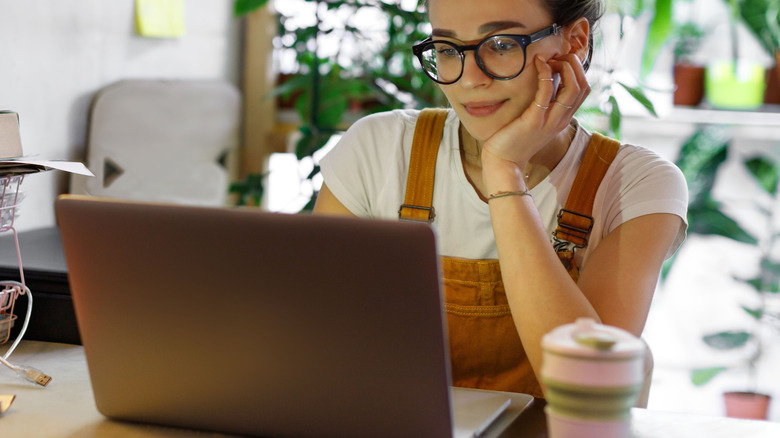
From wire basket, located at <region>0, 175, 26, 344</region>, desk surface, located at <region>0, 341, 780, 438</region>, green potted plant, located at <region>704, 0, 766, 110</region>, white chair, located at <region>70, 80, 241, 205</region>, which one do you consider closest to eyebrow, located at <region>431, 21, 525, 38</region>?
desk surface, located at <region>0, 341, 780, 438</region>

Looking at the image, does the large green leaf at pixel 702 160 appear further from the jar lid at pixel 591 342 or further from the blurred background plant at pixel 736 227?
the jar lid at pixel 591 342

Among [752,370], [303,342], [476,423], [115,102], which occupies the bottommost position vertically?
[752,370]

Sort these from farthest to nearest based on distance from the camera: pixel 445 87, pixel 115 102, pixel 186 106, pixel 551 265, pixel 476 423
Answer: pixel 186 106 → pixel 115 102 → pixel 445 87 → pixel 551 265 → pixel 476 423

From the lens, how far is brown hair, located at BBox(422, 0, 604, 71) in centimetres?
116

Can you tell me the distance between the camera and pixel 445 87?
1.18 m

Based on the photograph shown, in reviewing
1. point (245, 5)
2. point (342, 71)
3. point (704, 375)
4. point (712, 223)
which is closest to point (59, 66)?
point (245, 5)

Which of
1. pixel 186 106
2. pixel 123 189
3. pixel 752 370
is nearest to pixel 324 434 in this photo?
pixel 123 189

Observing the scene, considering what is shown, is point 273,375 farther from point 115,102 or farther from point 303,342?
point 115,102

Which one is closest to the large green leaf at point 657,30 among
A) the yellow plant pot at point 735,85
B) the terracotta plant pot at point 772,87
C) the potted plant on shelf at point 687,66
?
the potted plant on shelf at point 687,66

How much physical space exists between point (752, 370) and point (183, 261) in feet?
7.03

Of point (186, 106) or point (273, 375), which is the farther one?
point (186, 106)

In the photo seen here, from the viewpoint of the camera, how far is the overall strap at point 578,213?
1188 millimetres

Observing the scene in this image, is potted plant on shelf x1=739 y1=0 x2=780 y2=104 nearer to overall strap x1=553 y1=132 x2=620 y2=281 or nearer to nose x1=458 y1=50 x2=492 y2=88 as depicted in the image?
overall strap x1=553 y1=132 x2=620 y2=281

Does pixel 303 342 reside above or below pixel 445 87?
below
